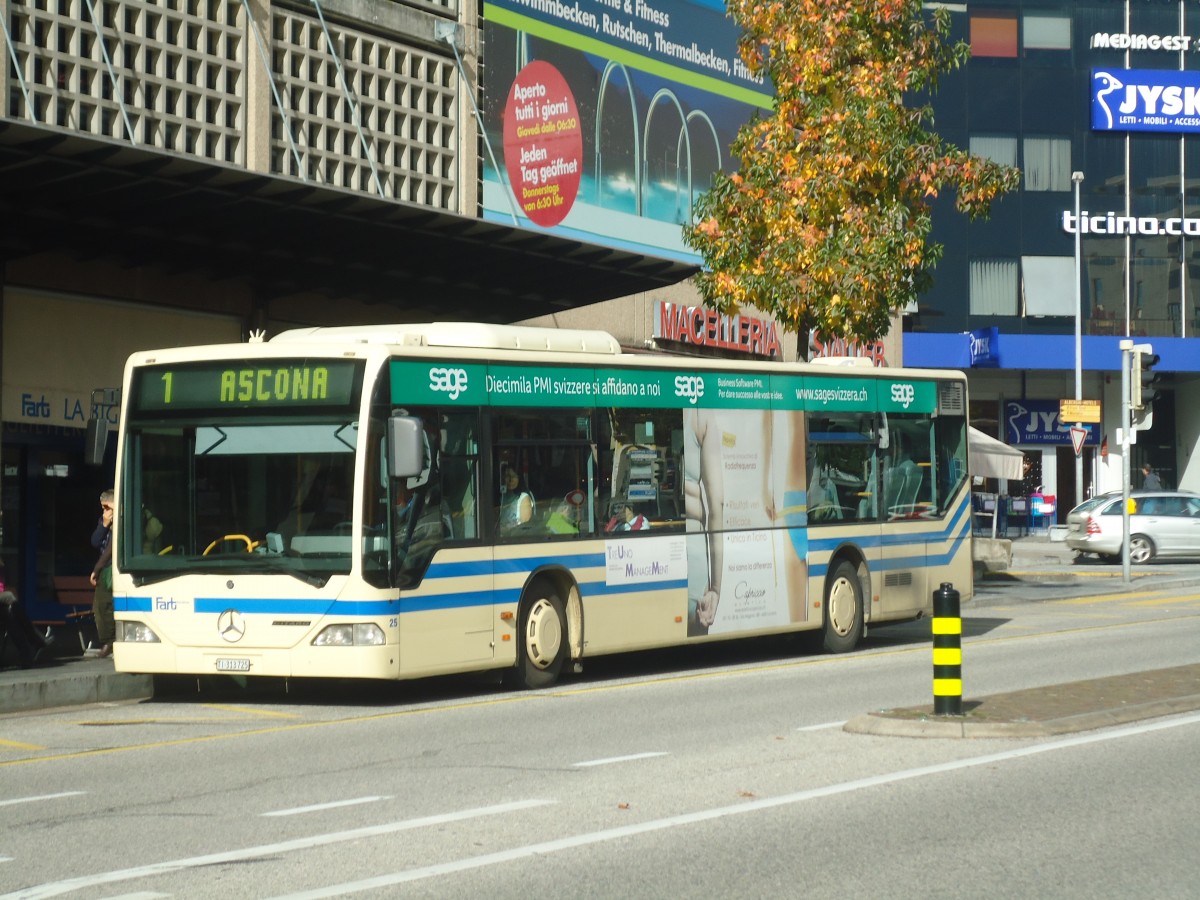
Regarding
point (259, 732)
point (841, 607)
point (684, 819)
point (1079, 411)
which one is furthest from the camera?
point (1079, 411)

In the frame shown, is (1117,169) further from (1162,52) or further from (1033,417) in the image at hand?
(1033,417)

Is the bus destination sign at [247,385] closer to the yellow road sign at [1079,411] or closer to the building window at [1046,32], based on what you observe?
the yellow road sign at [1079,411]

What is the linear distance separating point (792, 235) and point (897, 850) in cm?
1768

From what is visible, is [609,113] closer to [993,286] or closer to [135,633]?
[135,633]

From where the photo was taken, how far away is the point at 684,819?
27.7 ft

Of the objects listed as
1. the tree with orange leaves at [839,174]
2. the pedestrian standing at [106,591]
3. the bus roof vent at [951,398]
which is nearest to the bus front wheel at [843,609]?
the bus roof vent at [951,398]

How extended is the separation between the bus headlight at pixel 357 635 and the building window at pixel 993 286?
137 feet

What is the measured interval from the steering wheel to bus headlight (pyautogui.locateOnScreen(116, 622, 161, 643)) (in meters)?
0.78

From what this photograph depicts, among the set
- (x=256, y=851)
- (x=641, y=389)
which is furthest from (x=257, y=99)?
(x=256, y=851)

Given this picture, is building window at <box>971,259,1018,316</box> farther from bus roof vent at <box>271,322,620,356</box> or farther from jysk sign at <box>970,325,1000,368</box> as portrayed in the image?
bus roof vent at <box>271,322,620,356</box>

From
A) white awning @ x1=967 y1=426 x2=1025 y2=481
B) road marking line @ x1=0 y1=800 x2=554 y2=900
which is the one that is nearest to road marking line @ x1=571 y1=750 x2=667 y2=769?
road marking line @ x1=0 y1=800 x2=554 y2=900

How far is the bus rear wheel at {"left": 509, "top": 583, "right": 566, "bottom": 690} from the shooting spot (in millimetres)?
14969

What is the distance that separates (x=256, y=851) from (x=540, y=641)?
741 centimetres

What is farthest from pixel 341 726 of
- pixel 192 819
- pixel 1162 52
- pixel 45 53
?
pixel 1162 52
